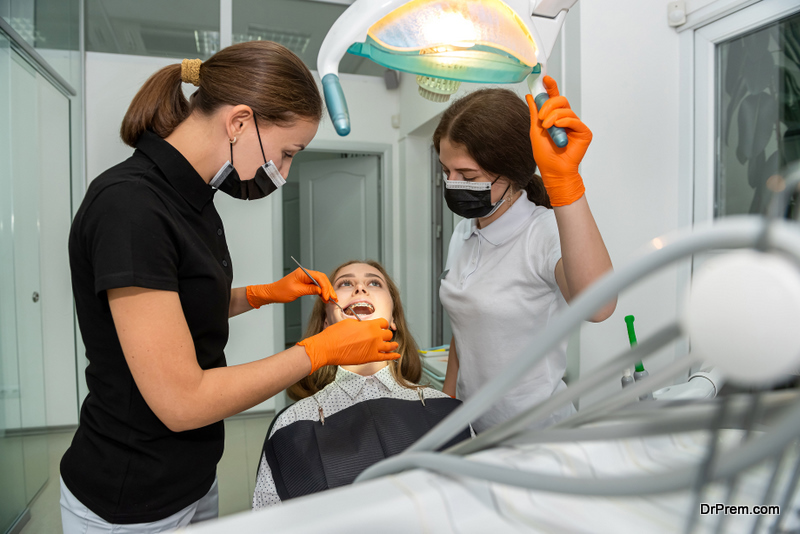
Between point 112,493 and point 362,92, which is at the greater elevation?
point 362,92

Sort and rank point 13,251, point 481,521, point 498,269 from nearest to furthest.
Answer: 1. point 481,521
2. point 498,269
3. point 13,251

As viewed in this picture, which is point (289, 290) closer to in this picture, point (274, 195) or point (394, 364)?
point (394, 364)

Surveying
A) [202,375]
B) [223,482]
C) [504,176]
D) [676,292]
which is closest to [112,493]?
[202,375]

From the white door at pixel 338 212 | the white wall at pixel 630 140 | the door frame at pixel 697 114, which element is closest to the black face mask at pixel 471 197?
the white wall at pixel 630 140

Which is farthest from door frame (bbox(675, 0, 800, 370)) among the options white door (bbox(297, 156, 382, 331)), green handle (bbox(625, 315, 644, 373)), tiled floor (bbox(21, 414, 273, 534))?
white door (bbox(297, 156, 382, 331))

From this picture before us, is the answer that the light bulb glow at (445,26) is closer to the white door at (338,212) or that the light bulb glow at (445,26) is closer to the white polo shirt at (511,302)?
the white polo shirt at (511,302)

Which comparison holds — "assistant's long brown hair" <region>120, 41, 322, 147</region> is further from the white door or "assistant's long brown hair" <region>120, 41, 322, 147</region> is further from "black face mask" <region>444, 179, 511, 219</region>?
the white door

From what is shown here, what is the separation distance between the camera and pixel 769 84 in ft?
5.02

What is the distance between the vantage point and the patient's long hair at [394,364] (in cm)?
174

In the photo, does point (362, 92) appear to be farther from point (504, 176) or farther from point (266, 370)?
point (266, 370)

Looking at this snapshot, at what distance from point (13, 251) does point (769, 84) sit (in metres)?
3.21

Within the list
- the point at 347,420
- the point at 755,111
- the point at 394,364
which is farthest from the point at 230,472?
the point at 755,111

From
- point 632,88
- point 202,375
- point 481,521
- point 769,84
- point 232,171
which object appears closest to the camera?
point 481,521

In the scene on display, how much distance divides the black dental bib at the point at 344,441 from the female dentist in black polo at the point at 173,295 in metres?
0.18
